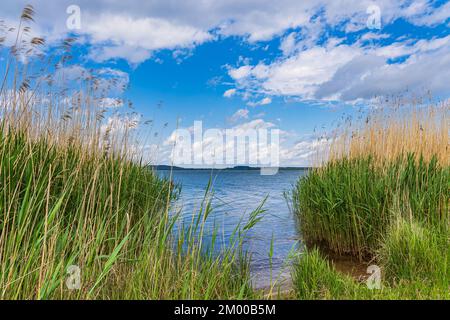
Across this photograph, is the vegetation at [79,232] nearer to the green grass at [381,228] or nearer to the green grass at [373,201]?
the green grass at [381,228]

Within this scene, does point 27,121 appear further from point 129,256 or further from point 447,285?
point 447,285

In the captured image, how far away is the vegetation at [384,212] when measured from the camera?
10.9ft

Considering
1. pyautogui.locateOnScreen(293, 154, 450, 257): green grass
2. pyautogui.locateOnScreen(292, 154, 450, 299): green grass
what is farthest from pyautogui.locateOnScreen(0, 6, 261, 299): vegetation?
pyautogui.locateOnScreen(293, 154, 450, 257): green grass

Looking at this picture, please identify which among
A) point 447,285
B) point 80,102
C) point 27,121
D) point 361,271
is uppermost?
point 80,102

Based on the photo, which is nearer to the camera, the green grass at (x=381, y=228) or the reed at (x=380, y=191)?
the green grass at (x=381, y=228)

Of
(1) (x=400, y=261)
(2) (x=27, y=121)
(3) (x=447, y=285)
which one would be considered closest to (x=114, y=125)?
(2) (x=27, y=121)

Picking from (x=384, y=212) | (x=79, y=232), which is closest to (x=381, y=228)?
(x=384, y=212)

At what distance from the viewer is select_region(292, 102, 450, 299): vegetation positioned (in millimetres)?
3328

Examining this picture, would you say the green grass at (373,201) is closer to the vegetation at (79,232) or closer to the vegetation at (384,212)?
the vegetation at (384,212)

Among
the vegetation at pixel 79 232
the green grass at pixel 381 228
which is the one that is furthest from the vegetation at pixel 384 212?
the vegetation at pixel 79 232

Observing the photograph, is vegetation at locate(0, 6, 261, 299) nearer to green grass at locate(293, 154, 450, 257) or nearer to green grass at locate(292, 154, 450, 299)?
green grass at locate(292, 154, 450, 299)

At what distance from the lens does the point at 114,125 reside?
5.48 m

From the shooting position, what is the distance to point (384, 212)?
5254mm
